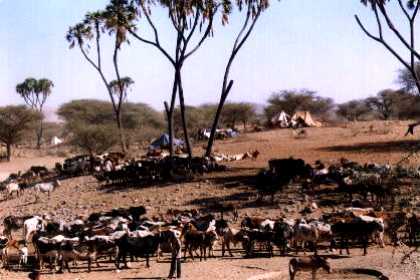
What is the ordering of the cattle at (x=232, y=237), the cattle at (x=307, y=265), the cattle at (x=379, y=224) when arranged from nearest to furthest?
the cattle at (x=307, y=265), the cattle at (x=379, y=224), the cattle at (x=232, y=237)

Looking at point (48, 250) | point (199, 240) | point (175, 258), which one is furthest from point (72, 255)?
point (199, 240)

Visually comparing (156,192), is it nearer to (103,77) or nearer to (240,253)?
(240,253)

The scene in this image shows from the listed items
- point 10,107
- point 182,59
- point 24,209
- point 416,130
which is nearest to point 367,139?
point 416,130

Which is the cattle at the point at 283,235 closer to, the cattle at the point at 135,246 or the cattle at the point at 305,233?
the cattle at the point at 305,233

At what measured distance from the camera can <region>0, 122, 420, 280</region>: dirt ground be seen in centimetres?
1470

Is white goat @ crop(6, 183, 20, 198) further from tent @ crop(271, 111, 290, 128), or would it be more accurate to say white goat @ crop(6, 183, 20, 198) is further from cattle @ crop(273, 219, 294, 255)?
tent @ crop(271, 111, 290, 128)

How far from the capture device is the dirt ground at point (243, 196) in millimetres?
14703

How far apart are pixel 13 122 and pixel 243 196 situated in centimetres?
3634

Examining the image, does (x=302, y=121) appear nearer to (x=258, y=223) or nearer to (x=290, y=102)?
(x=290, y=102)

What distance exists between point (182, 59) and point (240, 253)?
16113mm

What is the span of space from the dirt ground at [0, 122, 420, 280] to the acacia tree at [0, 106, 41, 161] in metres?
4.01

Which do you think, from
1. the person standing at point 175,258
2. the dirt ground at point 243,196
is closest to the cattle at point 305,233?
the dirt ground at point 243,196

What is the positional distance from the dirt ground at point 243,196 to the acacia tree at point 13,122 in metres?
4.01

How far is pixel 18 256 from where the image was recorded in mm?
16609
